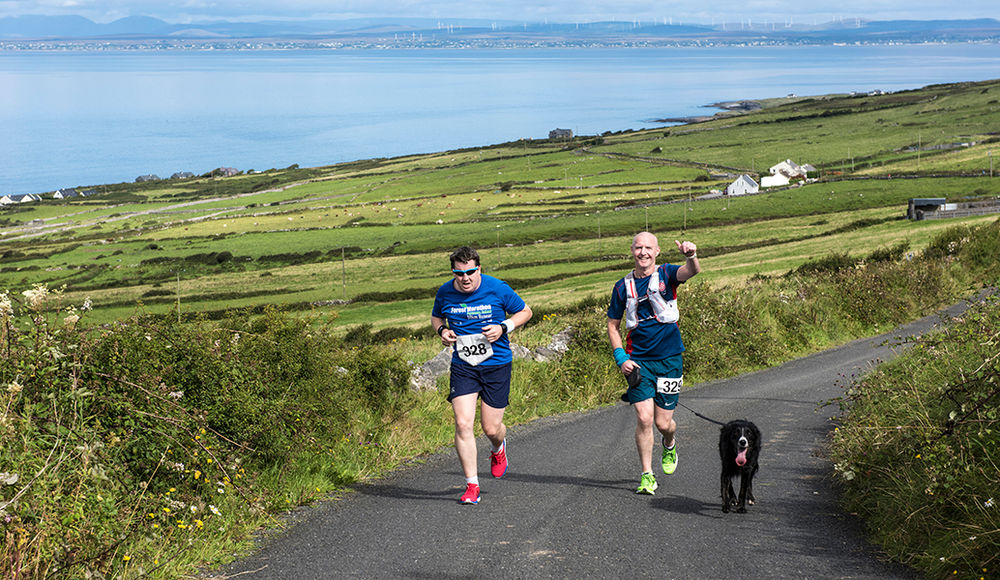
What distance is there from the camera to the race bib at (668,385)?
8.21 m

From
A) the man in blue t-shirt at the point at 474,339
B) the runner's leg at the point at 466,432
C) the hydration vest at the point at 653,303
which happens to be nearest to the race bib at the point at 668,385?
the hydration vest at the point at 653,303

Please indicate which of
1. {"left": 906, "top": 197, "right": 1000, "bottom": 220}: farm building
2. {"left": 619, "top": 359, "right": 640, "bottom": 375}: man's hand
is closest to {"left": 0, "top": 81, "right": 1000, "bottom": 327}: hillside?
{"left": 906, "top": 197, "right": 1000, "bottom": 220}: farm building

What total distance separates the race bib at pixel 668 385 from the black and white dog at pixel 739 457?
74cm

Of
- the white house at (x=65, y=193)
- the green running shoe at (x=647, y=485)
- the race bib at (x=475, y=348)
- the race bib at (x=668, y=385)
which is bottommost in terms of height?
the white house at (x=65, y=193)

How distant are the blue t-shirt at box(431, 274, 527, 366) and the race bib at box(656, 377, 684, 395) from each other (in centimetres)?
135

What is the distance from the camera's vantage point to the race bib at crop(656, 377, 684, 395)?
8.21 m

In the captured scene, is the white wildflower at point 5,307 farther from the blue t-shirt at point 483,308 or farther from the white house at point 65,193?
the white house at point 65,193

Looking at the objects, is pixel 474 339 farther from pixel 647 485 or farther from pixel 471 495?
pixel 647 485

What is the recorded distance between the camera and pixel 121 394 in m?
6.80

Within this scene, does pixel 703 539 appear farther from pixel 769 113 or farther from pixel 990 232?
pixel 769 113

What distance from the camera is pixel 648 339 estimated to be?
820 centimetres

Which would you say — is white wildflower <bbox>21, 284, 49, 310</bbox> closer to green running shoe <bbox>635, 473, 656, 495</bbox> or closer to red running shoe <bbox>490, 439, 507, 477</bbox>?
red running shoe <bbox>490, 439, 507, 477</bbox>

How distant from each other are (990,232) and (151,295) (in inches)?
2348

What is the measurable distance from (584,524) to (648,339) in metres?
1.83
